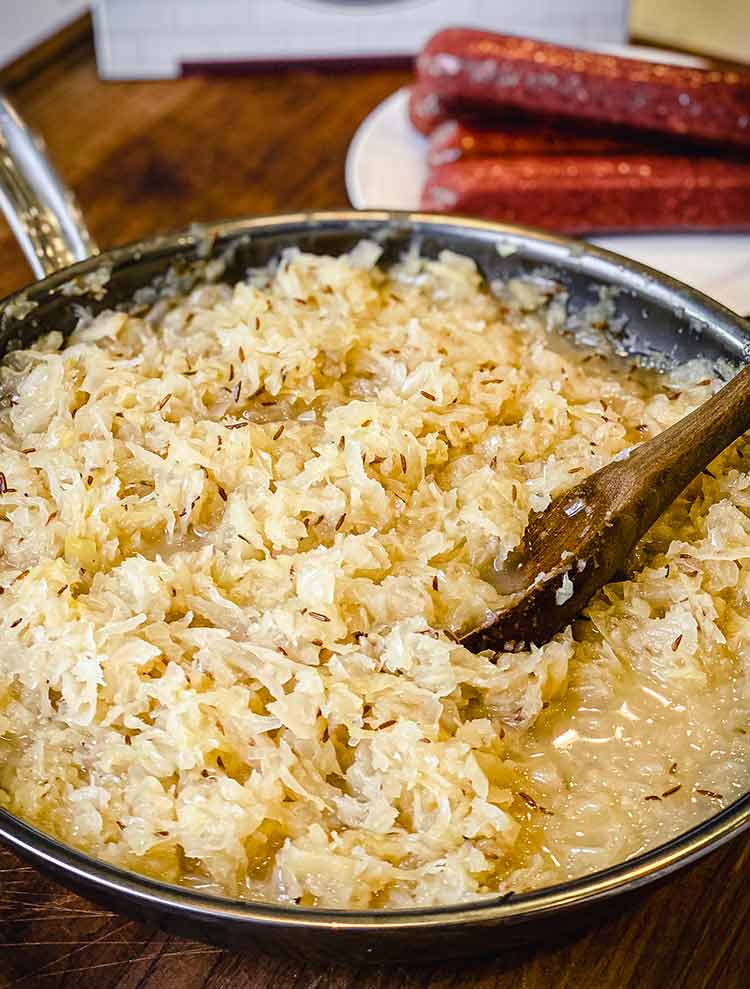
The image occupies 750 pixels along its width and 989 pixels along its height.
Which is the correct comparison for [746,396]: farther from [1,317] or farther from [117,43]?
[117,43]

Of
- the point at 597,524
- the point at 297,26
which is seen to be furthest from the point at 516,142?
the point at 597,524

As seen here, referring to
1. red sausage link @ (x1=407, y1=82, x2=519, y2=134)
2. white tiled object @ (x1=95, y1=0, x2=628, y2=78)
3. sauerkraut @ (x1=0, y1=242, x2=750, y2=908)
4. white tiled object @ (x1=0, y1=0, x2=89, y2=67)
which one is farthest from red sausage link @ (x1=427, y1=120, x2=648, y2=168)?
white tiled object @ (x1=0, y1=0, x2=89, y2=67)

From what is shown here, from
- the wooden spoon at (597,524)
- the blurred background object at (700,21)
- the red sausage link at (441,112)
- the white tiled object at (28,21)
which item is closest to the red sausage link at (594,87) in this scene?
the red sausage link at (441,112)

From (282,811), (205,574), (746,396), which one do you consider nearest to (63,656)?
(205,574)

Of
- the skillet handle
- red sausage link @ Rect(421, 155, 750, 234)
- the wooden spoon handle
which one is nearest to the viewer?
the wooden spoon handle

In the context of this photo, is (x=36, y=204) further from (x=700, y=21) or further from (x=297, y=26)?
(x=700, y=21)

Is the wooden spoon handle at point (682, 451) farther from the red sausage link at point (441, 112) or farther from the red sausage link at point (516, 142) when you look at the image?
the red sausage link at point (441, 112)

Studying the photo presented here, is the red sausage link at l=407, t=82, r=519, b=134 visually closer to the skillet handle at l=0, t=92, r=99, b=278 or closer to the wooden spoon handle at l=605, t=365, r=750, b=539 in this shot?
the skillet handle at l=0, t=92, r=99, b=278
